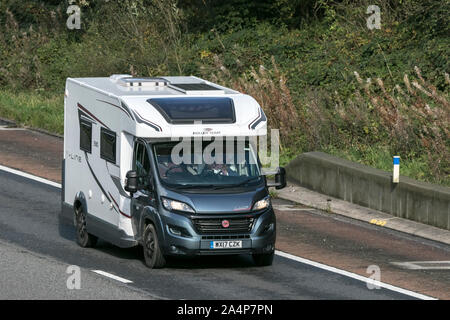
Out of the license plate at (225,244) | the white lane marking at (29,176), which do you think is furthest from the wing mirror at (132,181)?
the white lane marking at (29,176)

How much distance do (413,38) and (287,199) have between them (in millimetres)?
10767

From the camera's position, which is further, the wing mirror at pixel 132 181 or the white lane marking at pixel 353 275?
the wing mirror at pixel 132 181

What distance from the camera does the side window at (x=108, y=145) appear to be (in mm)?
19297

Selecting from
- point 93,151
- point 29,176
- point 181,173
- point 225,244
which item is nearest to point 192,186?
point 181,173

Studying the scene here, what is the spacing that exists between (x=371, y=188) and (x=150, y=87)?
6.20 metres

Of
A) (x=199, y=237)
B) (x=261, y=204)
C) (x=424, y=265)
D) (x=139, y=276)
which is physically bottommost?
(x=424, y=265)

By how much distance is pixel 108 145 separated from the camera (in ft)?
64.0

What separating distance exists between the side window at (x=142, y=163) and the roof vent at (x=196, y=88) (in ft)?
4.07

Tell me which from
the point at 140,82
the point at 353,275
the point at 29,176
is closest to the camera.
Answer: the point at 353,275

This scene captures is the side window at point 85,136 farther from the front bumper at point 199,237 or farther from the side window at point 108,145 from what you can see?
the front bumper at point 199,237

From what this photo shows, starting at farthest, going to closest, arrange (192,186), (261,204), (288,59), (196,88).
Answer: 1. (288,59)
2. (196,88)
3. (261,204)
4. (192,186)

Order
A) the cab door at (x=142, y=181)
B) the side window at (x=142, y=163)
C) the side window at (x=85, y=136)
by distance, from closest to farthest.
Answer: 1. the cab door at (x=142, y=181)
2. the side window at (x=142, y=163)
3. the side window at (x=85, y=136)

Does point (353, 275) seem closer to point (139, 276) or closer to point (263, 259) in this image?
point (263, 259)
